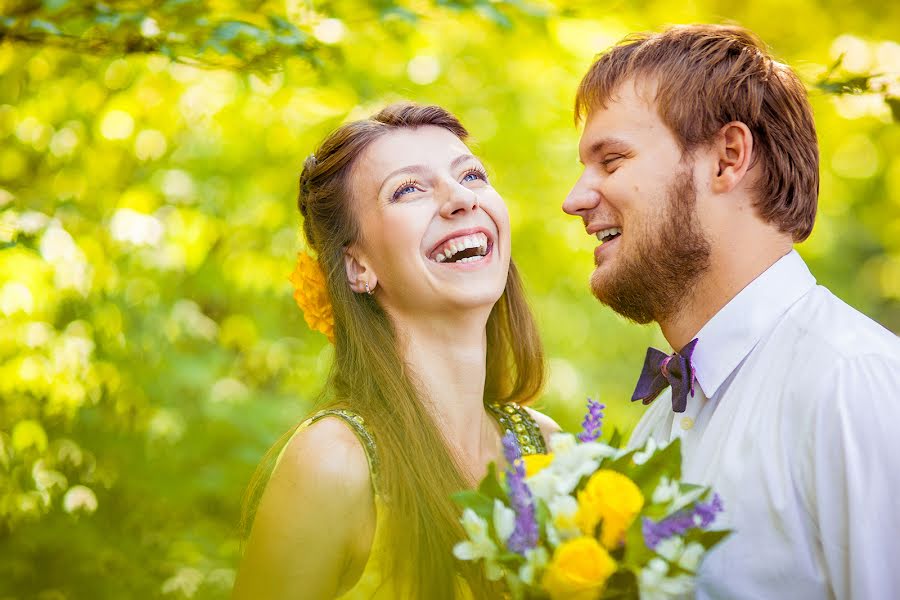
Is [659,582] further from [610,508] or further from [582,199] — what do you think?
[582,199]

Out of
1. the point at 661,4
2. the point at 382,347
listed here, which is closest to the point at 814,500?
the point at 382,347

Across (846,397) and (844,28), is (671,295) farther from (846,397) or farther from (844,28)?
(844,28)

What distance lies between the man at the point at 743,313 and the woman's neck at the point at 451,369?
479 millimetres

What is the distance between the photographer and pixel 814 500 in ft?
6.89

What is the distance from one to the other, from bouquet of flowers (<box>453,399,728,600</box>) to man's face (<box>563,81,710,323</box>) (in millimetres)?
843

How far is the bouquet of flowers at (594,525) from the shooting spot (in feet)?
5.85

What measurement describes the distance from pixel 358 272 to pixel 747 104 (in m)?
1.39

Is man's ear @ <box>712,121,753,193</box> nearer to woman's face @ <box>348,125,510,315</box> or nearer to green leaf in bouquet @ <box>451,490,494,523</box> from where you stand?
woman's face @ <box>348,125,510,315</box>

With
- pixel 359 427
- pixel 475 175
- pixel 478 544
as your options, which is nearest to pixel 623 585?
pixel 478 544

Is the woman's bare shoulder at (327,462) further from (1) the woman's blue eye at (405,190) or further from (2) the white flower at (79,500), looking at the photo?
(2) the white flower at (79,500)

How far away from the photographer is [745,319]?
2500 mm

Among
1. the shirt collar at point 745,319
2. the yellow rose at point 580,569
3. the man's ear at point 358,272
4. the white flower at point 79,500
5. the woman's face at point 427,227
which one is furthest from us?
the white flower at point 79,500

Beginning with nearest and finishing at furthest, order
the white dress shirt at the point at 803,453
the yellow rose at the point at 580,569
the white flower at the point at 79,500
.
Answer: the yellow rose at the point at 580,569 → the white dress shirt at the point at 803,453 → the white flower at the point at 79,500

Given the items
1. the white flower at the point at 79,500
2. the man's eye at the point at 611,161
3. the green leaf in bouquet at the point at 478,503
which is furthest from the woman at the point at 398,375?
the white flower at the point at 79,500
